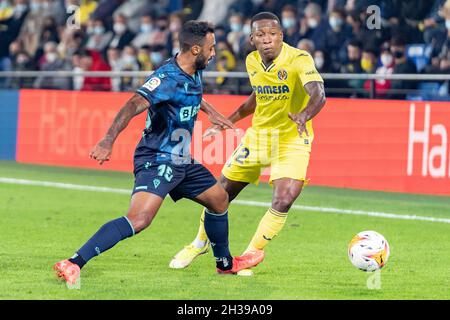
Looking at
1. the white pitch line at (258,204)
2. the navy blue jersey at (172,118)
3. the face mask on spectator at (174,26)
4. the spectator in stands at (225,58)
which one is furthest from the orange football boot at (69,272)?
the face mask on spectator at (174,26)

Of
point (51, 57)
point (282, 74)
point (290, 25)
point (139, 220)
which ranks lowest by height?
point (51, 57)

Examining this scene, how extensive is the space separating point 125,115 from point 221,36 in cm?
1206

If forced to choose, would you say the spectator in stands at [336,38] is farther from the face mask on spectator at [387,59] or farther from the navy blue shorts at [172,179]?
the navy blue shorts at [172,179]

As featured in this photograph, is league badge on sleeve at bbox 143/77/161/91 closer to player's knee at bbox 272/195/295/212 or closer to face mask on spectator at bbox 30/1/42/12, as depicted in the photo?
player's knee at bbox 272/195/295/212

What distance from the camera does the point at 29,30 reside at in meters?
26.0

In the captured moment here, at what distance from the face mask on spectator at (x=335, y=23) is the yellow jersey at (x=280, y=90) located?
8215 millimetres

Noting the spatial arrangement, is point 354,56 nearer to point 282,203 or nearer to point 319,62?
point 319,62

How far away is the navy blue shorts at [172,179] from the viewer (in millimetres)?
8992

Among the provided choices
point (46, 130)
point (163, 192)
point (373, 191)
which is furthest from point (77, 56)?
point (163, 192)

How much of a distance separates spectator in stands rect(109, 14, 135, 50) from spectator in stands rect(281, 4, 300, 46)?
13.2ft

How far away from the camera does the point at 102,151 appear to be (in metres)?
8.38

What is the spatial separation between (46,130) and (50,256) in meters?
9.93

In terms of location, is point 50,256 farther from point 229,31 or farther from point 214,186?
point 229,31

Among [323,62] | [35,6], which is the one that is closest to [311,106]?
[323,62]
